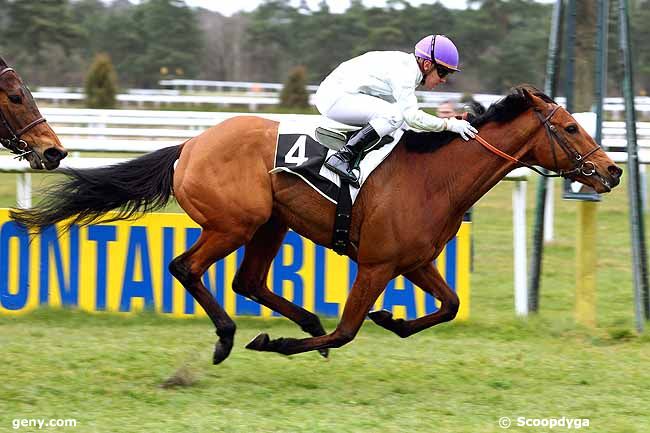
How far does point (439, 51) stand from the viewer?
558cm

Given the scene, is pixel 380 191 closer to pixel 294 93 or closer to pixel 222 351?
pixel 222 351

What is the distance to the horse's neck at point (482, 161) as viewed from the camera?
5629 millimetres

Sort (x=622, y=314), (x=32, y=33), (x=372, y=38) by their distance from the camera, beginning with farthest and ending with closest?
1. (x=372, y=38)
2. (x=32, y=33)
3. (x=622, y=314)

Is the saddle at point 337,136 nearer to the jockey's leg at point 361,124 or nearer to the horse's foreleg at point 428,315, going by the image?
the jockey's leg at point 361,124

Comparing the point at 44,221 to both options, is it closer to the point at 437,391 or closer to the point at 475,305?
the point at 437,391

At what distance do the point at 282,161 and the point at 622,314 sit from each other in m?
3.67

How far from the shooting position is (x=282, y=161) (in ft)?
18.5

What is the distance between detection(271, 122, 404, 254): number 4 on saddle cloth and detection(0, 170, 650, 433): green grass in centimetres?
89

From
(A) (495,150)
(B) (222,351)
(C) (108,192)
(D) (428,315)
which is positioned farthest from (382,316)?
(C) (108,192)

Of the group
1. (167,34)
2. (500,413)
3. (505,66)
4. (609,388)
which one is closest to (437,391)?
(500,413)

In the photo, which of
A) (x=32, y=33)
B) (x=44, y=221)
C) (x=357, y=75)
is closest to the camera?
(x=357, y=75)

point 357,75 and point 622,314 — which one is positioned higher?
→ point 357,75

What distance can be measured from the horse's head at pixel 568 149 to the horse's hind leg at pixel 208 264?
5.82 feet

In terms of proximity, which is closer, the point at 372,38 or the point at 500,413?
the point at 500,413
